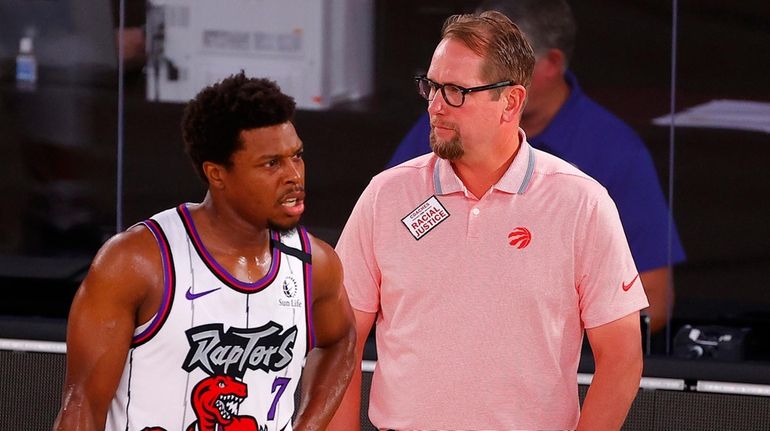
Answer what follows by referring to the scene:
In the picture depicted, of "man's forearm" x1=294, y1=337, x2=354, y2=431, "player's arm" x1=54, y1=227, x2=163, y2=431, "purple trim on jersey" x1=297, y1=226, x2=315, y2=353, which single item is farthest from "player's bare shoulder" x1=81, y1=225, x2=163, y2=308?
"man's forearm" x1=294, y1=337, x2=354, y2=431

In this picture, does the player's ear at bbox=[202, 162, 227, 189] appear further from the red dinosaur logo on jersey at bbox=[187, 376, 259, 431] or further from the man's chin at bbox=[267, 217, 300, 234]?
the red dinosaur logo on jersey at bbox=[187, 376, 259, 431]

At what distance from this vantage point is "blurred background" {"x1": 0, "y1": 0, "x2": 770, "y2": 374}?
4.44 m

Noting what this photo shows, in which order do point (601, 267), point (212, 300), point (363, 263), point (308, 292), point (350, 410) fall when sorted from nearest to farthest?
point (212, 300) < point (308, 292) < point (601, 267) < point (363, 263) < point (350, 410)

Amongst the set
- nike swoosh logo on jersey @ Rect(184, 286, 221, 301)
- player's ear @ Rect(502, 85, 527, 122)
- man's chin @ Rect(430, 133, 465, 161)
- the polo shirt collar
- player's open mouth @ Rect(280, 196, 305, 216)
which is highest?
player's ear @ Rect(502, 85, 527, 122)

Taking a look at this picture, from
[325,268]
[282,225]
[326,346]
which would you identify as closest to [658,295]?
[326,346]

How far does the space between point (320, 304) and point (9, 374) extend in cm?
191

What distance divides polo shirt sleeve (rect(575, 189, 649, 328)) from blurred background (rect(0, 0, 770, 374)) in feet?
4.97

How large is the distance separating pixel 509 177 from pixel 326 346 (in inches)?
22.5

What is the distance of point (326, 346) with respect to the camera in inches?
119

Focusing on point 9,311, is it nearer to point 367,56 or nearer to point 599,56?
point 367,56

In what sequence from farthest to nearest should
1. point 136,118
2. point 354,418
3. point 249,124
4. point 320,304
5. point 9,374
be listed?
point 136,118, point 9,374, point 354,418, point 320,304, point 249,124

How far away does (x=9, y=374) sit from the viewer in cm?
442

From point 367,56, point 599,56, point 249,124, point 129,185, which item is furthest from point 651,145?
point 249,124

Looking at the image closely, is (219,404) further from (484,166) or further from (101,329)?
(484,166)
